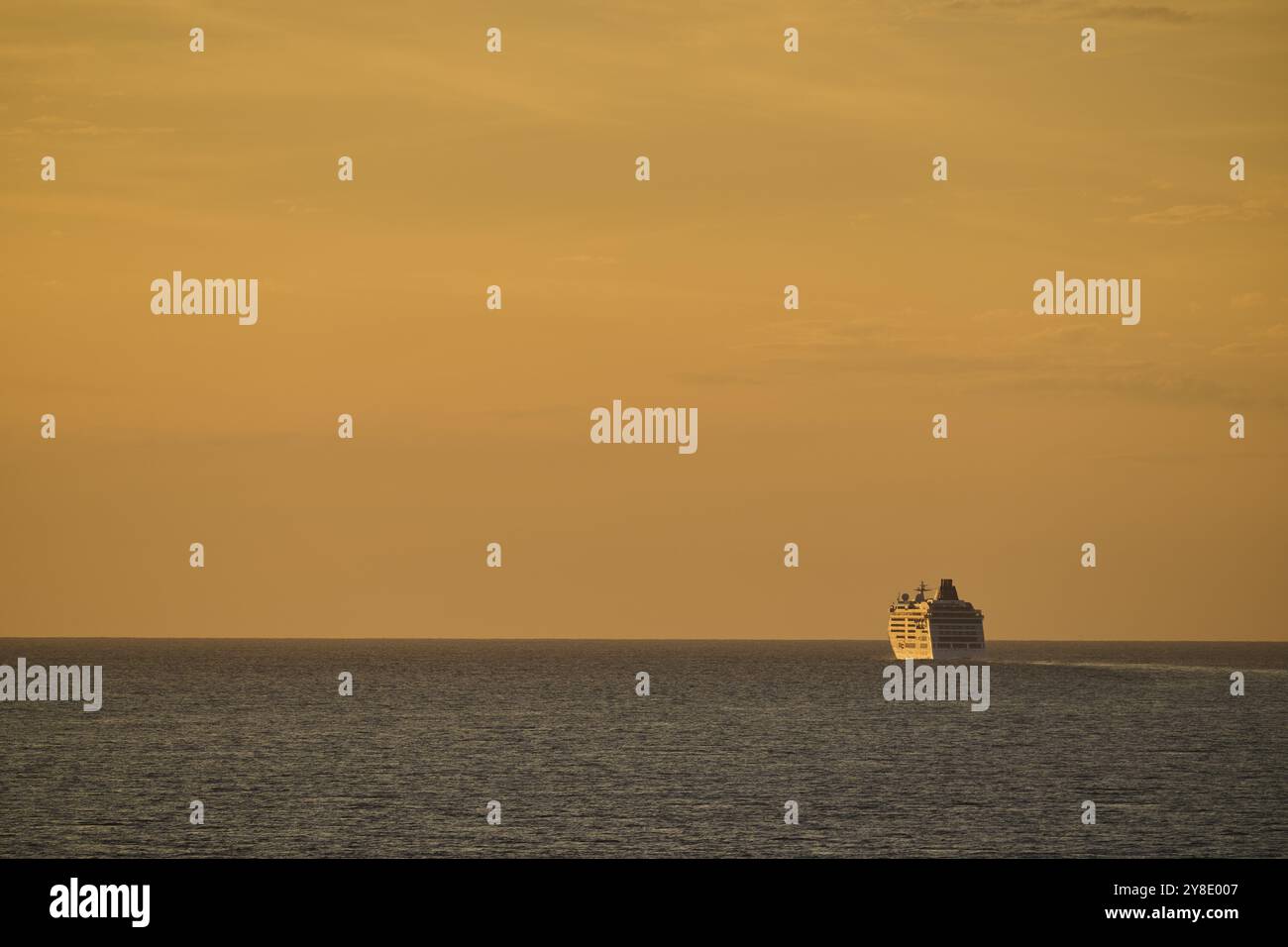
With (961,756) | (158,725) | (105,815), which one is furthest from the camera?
(158,725)

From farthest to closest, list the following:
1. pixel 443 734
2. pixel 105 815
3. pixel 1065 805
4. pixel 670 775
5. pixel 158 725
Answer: pixel 158 725, pixel 443 734, pixel 670 775, pixel 1065 805, pixel 105 815

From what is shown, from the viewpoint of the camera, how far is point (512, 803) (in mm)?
76312

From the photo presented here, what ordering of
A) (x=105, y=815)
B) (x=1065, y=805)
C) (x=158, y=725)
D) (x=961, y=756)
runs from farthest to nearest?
(x=158, y=725)
(x=961, y=756)
(x=1065, y=805)
(x=105, y=815)
